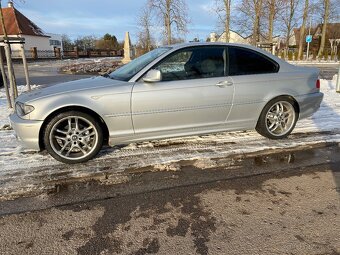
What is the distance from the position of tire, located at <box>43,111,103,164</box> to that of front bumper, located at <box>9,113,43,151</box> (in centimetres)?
11

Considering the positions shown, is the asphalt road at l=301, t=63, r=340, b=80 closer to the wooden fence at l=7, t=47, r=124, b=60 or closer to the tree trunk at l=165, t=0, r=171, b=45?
the tree trunk at l=165, t=0, r=171, b=45

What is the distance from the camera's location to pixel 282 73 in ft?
15.1

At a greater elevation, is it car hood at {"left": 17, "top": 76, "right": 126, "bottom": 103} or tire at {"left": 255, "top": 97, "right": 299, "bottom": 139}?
car hood at {"left": 17, "top": 76, "right": 126, "bottom": 103}

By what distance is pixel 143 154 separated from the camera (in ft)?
13.7

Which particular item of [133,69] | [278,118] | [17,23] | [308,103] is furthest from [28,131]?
[17,23]

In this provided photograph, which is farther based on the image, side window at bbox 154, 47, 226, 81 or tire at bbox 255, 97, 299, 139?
tire at bbox 255, 97, 299, 139

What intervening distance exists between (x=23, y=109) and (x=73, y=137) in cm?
71

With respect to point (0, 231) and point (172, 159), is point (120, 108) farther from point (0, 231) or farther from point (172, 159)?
point (0, 231)

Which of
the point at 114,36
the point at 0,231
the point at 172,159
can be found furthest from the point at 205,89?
the point at 114,36

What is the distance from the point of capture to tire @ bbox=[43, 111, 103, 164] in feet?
12.0

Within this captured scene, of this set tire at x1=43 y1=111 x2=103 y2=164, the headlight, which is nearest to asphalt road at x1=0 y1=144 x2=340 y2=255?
tire at x1=43 y1=111 x2=103 y2=164

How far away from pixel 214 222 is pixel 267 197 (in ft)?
2.52

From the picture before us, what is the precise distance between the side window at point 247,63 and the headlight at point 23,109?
2831mm

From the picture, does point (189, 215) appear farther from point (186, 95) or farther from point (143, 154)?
point (186, 95)
